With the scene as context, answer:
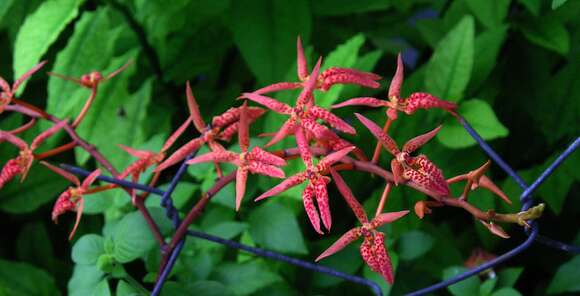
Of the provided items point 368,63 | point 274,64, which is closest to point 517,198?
point 368,63

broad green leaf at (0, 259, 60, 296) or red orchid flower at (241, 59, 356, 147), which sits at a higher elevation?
red orchid flower at (241, 59, 356, 147)

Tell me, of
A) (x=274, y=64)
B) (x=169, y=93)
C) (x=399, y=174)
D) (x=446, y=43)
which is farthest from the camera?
(x=169, y=93)

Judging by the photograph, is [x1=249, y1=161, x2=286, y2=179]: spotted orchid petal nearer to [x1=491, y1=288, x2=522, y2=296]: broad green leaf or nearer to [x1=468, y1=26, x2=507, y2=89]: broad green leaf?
[x1=491, y1=288, x2=522, y2=296]: broad green leaf

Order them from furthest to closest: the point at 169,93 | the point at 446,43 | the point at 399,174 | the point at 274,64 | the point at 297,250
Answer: the point at 169,93 → the point at 274,64 → the point at 446,43 → the point at 297,250 → the point at 399,174

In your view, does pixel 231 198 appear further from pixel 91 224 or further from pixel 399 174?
pixel 91 224

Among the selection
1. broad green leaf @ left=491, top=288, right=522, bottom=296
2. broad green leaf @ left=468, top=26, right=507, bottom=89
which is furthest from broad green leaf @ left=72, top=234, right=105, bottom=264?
broad green leaf @ left=468, top=26, right=507, bottom=89

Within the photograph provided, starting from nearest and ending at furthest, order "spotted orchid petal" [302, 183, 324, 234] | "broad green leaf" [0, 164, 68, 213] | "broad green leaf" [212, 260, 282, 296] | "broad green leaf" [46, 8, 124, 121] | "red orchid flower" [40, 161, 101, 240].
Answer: "spotted orchid petal" [302, 183, 324, 234] < "red orchid flower" [40, 161, 101, 240] < "broad green leaf" [212, 260, 282, 296] < "broad green leaf" [46, 8, 124, 121] < "broad green leaf" [0, 164, 68, 213]

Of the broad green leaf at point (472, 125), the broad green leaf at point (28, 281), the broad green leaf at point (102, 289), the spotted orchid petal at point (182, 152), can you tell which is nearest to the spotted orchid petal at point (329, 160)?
the spotted orchid petal at point (182, 152)
